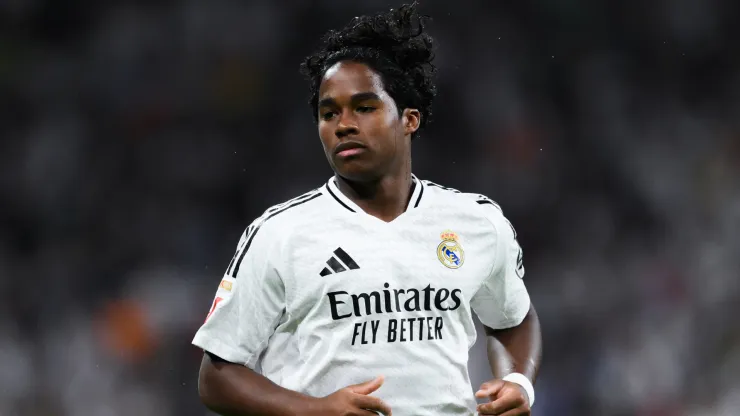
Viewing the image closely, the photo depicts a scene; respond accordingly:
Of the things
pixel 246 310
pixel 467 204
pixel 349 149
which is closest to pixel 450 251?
pixel 467 204

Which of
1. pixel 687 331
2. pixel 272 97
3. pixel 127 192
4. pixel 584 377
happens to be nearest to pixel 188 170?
pixel 127 192

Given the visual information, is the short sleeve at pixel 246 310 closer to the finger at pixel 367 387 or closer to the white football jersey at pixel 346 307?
the white football jersey at pixel 346 307

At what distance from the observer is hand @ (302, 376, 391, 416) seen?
2.55m

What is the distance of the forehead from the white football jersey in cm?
32

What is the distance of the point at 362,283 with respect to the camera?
9.07 feet

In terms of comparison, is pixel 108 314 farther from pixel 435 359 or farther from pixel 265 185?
pixel 435 359

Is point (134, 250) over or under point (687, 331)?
over

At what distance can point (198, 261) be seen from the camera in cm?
648

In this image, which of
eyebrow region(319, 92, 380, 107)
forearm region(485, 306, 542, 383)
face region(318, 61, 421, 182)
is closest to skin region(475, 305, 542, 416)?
forearm region(485, 306, 542, 383)

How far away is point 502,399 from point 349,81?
1052 millimetres

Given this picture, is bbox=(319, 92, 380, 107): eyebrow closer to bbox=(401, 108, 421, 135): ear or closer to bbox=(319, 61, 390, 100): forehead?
bbox=(319, 61, 390, 100): forehead

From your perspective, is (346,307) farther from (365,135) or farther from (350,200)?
(365,135)

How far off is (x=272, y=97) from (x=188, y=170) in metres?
0.92

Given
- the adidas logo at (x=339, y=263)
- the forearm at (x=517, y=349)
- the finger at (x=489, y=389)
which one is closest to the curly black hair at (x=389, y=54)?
the adidas logo at (x=339, y=263)
